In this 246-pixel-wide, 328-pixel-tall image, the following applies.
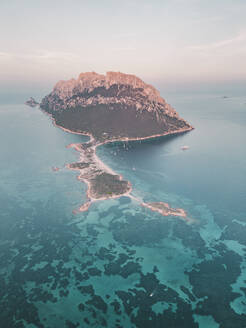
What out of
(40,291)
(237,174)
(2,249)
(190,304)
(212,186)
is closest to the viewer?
(190,304)

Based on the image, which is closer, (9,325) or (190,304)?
(9,325)

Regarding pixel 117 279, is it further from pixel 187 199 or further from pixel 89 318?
pixel 187 199

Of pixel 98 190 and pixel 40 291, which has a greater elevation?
pixel 98 190

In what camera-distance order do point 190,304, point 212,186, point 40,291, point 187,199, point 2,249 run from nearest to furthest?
1. point 190,304
2. point 40,291
3. point 2,249
4. point 187,199
5. point 212,186

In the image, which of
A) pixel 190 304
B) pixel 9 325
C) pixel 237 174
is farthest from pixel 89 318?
pixel 237 174

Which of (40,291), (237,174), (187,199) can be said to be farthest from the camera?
(237,174)

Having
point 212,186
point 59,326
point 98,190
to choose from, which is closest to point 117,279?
point 59,326

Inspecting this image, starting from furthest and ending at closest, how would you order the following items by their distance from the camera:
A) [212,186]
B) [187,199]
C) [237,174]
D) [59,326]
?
[237,174]
[212,186]
[187,199]
[59,326]

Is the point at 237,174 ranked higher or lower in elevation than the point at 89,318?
higher

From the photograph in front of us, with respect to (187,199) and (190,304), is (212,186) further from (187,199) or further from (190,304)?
(190,304)
